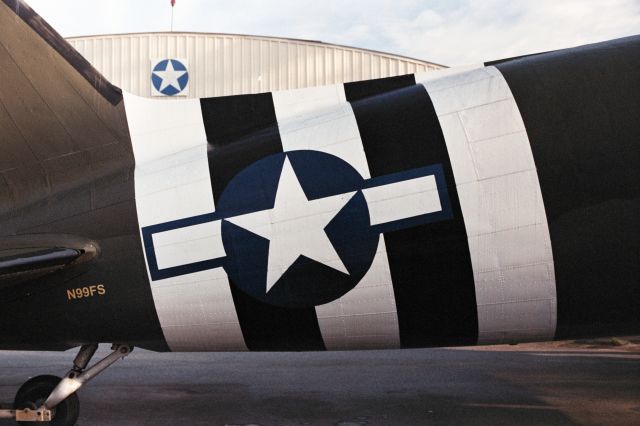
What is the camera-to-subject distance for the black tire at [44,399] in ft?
19.2

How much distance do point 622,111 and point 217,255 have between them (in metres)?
Answer: 3.92

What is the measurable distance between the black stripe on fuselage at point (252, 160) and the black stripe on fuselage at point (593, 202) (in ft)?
7.66

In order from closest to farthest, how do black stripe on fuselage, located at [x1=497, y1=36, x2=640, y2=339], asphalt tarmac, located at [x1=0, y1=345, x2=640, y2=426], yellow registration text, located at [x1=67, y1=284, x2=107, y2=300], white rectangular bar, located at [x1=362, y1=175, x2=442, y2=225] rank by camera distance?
black stripe on fuselage, located at [x1=497, y1=36, x2=640, y2=339] → white rectangular bar, located at [x1=362, y1=175, x2=442, y2=225] → yellow registration text, located at [x1=67, y1=284, x2=107, y2=300] → asphalt tarmac, located at [x1=0, y1=345, x2=640, y2=426]

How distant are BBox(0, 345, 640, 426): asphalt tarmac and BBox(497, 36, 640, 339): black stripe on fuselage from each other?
232cm

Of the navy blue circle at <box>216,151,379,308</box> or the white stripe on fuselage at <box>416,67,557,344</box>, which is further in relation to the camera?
the navy blue circle at <box>216,151,379,308</box>

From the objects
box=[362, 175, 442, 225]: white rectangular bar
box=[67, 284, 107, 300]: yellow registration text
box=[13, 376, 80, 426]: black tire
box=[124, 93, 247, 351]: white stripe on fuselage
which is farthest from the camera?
box=[13, 376, 80, 426]: black tire

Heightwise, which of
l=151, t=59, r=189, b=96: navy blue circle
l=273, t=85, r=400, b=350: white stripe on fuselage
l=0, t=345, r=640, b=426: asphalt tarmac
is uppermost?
l=151, t=59, r=189, b=96: navy blue circle

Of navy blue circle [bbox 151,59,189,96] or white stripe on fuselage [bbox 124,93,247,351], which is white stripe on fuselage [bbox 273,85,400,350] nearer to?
white stripe on fuselage [bbox 124,93,247,351]

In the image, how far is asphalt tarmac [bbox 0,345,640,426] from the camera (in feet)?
23.8

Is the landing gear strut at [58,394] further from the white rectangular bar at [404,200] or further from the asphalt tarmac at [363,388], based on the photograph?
the white rectangular bar at [404,200]

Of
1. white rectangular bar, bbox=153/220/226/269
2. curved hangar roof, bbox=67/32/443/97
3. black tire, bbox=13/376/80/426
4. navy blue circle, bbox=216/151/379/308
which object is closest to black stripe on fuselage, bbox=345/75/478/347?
navy blue circle, bbox=216/151/379/308

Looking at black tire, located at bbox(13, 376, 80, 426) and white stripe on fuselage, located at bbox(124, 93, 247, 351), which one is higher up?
white stripe on fuselage, located at bbox(124, 93, 247, 351)

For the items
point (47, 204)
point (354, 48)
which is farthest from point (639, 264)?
point (354, 48)

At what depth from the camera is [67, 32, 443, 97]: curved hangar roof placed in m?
17.9
